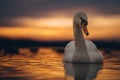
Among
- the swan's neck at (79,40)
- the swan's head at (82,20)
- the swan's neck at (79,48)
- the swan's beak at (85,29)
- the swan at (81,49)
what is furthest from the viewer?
the swan's neck at (79,40)

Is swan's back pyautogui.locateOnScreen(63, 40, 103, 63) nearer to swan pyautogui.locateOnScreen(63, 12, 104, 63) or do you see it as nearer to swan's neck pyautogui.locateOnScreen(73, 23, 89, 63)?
swan pyautogui.locateOnScreen(63, 12, 104, 63)

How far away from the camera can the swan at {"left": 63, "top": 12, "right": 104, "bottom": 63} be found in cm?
1889

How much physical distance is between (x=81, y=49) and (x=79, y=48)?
13 cm

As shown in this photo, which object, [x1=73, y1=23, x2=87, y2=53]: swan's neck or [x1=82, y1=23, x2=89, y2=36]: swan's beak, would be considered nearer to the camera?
[x1=82, y1=23, x2=89, y2=36]: swan's beak

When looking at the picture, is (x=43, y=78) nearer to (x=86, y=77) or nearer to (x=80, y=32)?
(x=86, y=77)

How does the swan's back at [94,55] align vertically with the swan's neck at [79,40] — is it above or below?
below

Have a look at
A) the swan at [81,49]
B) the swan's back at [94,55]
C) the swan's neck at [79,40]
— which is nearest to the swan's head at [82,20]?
the swan at [81,49]

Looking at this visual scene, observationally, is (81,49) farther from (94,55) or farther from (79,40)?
(94,55)

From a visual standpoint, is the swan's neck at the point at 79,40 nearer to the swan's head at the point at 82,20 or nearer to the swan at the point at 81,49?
the swan at the point at 81,49

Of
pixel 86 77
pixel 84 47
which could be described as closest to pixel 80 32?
pixel 84 47

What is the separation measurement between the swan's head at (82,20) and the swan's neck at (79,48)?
48 cm

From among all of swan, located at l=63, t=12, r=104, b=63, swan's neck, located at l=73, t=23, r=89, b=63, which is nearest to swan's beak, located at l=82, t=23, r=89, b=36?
swan, located at l=63, t=12, r=104, b=63

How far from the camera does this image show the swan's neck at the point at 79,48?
1900 cm

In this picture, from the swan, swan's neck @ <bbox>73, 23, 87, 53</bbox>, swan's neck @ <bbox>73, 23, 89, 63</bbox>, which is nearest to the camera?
the swan
